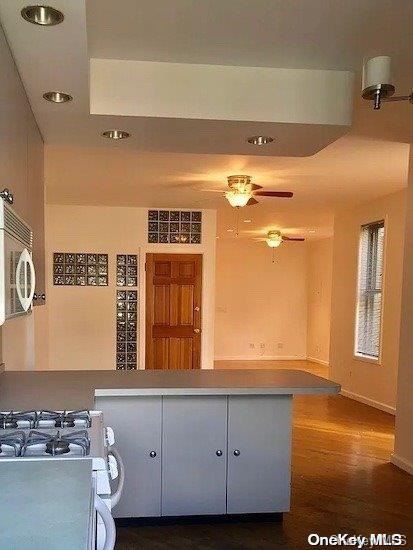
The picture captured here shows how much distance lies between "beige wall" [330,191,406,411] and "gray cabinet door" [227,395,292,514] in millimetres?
3101

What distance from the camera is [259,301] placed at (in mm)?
10391

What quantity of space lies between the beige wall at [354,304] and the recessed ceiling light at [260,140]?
321 centimetres

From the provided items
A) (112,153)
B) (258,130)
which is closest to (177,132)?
(258,130)

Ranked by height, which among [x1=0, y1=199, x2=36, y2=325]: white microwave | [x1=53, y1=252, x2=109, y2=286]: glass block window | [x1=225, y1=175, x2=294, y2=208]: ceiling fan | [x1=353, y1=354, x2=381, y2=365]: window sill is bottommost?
[x1=353, y1=354, x2=381, y2=365]: window sill

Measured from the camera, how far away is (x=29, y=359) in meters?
3.92

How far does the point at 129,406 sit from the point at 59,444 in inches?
53.8

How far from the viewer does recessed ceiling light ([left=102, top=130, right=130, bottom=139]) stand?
2.70 meters

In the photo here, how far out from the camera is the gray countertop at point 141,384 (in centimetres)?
223

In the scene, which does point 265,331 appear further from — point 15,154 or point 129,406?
point 15,154

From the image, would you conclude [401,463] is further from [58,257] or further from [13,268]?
[58,257]

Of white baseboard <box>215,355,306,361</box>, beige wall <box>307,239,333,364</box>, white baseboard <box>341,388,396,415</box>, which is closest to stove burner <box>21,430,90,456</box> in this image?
white baseboard <box>341,388,396,415</box>

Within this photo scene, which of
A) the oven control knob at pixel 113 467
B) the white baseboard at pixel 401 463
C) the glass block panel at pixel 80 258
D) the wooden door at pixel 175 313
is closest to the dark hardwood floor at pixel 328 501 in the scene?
the white baseboard at pixel 401 463

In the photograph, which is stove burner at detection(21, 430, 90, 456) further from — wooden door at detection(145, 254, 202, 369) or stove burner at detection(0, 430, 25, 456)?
wooden door at detection(145, 254, 202, 369)

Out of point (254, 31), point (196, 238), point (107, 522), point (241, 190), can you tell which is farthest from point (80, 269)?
point (107, 522)
